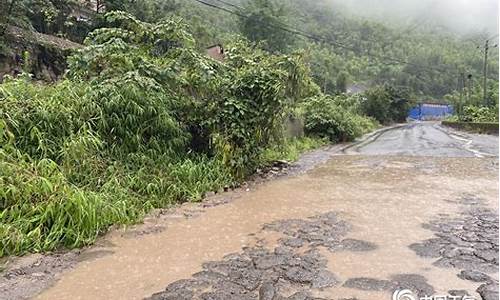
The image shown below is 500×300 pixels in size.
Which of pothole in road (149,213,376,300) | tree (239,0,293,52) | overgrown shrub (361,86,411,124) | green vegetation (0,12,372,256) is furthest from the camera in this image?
tree (239,0,293,52)

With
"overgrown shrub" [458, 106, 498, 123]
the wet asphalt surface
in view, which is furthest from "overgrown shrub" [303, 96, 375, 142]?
"overgrown shrub" [458, 106, 498, 123]

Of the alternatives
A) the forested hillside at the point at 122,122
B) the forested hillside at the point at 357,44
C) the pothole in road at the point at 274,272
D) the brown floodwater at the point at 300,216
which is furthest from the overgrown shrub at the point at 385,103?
the pothole in road at the point at 274,272

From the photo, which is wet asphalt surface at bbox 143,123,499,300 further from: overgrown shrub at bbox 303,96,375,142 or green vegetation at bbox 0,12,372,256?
overgrown shrub at bbox 303,96,375,142

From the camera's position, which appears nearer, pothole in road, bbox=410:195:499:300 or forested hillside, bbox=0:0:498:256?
pothole in road, bbox=410:195:499:300

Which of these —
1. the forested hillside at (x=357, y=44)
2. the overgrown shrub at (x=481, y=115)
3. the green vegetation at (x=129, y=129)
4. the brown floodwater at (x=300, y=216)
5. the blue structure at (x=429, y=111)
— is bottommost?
the blue structure at (x=429, y=111)

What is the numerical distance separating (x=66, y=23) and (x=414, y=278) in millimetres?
19728

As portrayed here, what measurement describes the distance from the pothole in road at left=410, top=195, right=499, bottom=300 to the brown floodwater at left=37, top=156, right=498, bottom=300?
146 mm

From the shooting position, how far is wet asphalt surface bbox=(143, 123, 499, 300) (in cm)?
402

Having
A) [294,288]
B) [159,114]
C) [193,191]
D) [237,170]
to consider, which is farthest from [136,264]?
[237,170]

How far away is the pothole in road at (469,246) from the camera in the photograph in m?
4.35

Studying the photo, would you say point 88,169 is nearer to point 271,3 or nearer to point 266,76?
point 266,76

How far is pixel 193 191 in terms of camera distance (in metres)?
8.12

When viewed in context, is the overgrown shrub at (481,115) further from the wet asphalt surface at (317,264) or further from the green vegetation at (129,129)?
the wet asphalt surface at (317,264)

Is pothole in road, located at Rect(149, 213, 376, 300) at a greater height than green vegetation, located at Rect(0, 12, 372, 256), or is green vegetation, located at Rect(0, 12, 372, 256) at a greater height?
green vegetation, located at Rect(0, 12, 372, 256)
